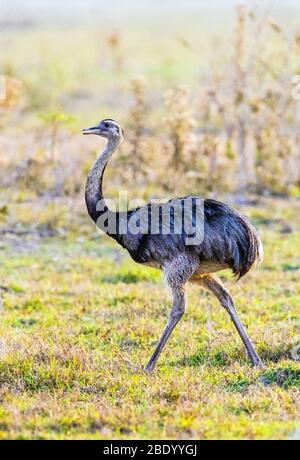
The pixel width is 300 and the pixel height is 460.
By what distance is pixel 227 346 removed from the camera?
7156mm

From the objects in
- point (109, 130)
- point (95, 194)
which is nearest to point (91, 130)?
point (109, 130)

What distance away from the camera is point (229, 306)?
713 cm

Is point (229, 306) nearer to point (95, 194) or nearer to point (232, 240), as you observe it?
point (232, 240)

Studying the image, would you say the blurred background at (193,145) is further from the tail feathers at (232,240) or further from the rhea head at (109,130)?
the tail feathers at (232,240)

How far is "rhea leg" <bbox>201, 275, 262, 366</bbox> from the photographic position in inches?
267

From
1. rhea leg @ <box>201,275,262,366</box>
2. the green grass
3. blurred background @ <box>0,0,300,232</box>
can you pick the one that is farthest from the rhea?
blurred background @ <box>0,0,300,232</box>

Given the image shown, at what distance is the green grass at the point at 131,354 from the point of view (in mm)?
5430

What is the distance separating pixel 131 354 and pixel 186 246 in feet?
3.10

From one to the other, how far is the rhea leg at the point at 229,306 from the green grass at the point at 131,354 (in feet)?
0.38

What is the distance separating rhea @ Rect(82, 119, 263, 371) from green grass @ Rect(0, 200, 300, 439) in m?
0.37

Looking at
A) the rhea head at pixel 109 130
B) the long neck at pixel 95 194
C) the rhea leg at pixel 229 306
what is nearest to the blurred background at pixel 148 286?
the rhea leg at pixel 229 306

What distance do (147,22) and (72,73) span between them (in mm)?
32482
